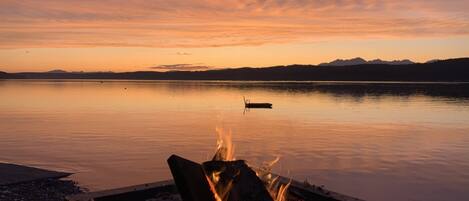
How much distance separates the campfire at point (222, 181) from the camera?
352 inches

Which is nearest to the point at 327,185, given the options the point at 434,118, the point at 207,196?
the point at 207,196

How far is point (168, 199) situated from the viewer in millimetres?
12195

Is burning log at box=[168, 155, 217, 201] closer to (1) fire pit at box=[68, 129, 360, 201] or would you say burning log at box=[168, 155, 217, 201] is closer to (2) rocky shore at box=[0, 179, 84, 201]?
(1) fire pit at box=[68, 129, 360, 201]

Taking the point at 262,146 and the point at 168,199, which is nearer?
the point at 168,199

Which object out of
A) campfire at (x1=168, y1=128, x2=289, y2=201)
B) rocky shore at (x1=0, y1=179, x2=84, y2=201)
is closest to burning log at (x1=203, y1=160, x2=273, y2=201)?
campfire at (x1=168, y1=128, x2=289, y2=201)

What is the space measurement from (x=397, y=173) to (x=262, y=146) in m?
9.65

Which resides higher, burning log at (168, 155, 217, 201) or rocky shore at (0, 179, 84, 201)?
burning log at (168, 155, 217, 201)

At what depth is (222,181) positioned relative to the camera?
33.7ft

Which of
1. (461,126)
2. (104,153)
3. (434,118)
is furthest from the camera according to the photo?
(434,118)

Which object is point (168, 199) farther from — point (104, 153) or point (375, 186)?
point (104, 153)

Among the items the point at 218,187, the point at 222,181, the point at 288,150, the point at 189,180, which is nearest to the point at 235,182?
the point at 222,181

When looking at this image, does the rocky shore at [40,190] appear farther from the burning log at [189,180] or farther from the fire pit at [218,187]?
the burning log at [189,180]

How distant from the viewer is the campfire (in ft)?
29.3

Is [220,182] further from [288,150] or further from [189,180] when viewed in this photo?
[288,150]
